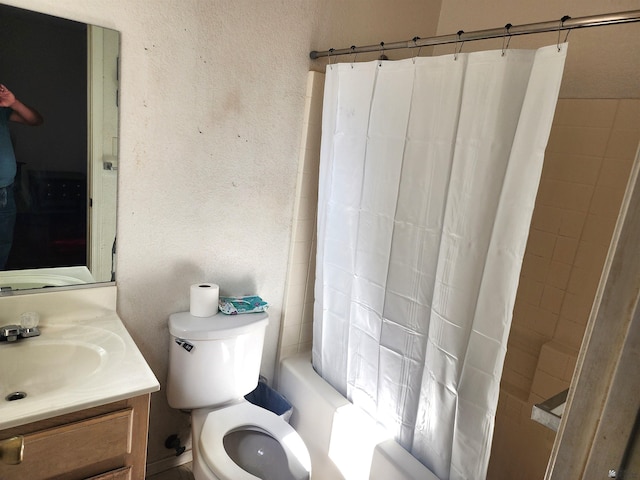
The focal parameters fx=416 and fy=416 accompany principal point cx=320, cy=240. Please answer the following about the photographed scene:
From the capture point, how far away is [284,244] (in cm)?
192

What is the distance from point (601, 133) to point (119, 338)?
1.87m

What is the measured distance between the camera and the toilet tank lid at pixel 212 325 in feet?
5.10

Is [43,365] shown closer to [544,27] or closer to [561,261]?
[544,27]

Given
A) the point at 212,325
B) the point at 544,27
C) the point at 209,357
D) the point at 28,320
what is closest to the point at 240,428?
the point at 209,357

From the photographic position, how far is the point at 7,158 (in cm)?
125

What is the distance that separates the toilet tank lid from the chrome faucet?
437 mm

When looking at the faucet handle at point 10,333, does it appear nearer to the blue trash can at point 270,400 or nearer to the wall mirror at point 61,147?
the wall mirror at point 61,147

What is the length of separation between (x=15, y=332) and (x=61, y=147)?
59cm

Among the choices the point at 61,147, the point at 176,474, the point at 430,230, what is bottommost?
the point at 176,474

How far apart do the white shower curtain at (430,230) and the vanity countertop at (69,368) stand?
2.69 ft

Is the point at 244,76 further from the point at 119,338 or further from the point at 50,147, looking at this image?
the point at 119,338

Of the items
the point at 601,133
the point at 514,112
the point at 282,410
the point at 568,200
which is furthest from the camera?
the point at 282,410

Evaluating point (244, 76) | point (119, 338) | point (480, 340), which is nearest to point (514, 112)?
point (480, 340)

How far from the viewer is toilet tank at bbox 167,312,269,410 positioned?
61.8 inches
